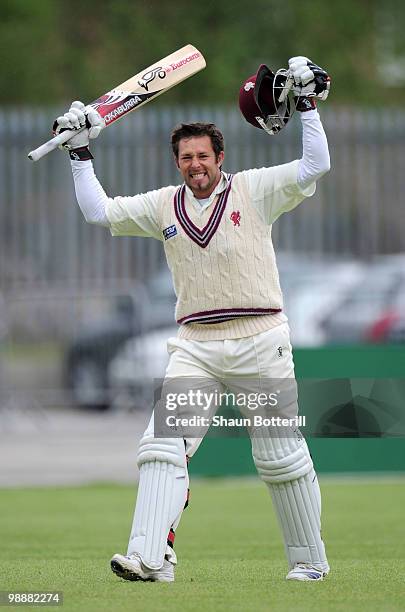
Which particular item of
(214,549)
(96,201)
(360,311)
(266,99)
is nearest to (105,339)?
(360,311)

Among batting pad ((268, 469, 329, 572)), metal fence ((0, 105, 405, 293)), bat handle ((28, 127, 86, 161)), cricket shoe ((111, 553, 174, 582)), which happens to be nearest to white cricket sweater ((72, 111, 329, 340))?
bat handle ((28, 127, 86, 161))

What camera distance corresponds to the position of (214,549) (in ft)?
29.3

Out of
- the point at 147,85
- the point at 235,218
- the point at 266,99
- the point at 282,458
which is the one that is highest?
the point at 147,85

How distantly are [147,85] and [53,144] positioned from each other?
763 mm

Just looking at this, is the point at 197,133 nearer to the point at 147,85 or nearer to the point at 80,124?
the point at 80,124

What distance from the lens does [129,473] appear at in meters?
13.6

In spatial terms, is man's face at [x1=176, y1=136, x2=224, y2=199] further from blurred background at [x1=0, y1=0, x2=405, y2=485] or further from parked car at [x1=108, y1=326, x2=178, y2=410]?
parked car at [x1=108, y1=326, x2=178, y2=410]

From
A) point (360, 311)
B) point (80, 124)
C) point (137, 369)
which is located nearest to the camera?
point (80, 124)

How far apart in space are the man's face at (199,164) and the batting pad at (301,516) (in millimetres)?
1391

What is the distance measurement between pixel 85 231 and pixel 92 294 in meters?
1.29

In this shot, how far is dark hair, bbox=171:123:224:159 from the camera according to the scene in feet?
22.8

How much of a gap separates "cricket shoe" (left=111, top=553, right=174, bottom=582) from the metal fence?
10.5 metres

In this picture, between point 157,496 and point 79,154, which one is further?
point 79,154

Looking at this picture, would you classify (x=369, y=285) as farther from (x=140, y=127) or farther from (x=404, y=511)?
(x=404, y=511)
